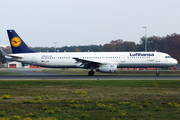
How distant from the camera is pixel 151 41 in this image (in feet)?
293

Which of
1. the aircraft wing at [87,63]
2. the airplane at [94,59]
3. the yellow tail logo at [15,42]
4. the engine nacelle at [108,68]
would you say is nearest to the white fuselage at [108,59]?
the airplane at [94,59]

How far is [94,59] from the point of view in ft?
116

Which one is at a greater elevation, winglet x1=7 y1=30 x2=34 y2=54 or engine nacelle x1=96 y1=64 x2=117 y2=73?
winglet x1=7 y1=30 x2=34 y2=54

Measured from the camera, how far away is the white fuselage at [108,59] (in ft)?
113

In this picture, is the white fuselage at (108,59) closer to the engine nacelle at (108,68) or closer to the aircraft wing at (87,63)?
the aircraft wing at (87,63)

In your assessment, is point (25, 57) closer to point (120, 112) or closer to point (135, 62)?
point (135, 62)

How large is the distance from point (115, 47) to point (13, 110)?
87741 millimetres

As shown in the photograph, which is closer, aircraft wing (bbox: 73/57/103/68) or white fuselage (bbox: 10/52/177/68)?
aircraft wing (bbox: 73/57/103/68)

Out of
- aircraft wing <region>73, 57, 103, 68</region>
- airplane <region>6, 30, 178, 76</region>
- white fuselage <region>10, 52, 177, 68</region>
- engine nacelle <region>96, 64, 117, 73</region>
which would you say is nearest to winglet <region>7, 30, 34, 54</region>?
airplane <region>6, 30, 178, 76</region>

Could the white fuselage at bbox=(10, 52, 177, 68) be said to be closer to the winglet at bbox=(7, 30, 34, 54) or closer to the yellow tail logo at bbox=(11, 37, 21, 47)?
the winglet at bbox=(7, 30, 34, 54)

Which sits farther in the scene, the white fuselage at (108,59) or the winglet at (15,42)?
the winglet at (15,42)

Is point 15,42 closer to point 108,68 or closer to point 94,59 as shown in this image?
point 94,59

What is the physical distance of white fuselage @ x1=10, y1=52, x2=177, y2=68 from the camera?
34.4m

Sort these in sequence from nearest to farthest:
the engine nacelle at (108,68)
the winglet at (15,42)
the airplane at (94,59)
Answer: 1. the engine nacelle at (108,68)
2. the airplane at (94,59)
3. the winglet at (15,42)
